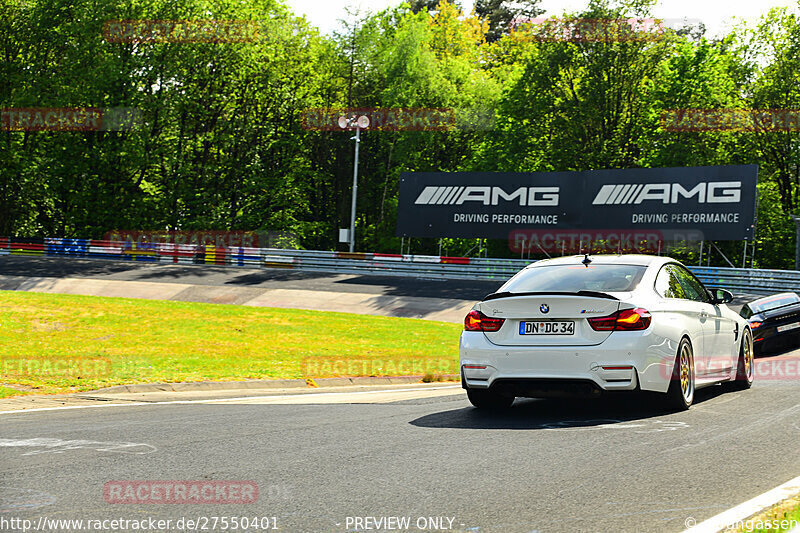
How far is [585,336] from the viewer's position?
7.77 metres

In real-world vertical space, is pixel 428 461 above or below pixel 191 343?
above

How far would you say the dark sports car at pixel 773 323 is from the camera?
17.6 metres

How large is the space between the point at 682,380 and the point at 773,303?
36.9 ft

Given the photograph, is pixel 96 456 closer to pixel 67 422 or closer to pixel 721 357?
pixel 67 422

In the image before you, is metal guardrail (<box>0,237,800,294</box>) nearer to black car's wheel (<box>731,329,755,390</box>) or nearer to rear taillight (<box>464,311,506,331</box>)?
black car's wheel (<box>731,329,755,390</box>)

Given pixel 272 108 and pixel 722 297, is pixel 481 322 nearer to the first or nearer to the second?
pixel 722 297

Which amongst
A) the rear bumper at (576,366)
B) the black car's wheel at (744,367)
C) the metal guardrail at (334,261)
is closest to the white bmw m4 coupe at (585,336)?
the rear bumper at (576,366)

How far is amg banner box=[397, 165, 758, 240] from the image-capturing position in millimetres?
35156

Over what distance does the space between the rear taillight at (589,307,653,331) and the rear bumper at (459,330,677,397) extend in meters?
0.06

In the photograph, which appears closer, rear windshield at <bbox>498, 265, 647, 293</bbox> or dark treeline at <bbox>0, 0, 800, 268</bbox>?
rear windshield at <bbox>498, 265, 647, 293</bbox>

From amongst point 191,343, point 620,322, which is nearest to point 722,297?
point 620,322

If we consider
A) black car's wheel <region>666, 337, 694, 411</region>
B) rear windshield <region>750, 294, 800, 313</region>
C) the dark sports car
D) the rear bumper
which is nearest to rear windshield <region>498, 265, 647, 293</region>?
the rear bumper

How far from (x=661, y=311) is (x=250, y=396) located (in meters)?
5.48

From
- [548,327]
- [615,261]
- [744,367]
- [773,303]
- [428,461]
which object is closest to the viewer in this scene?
[428,461]
